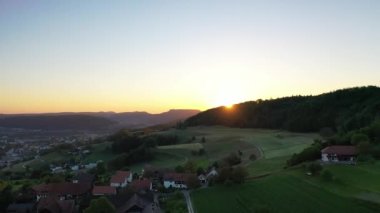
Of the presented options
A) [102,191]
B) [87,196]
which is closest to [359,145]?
[102,191]

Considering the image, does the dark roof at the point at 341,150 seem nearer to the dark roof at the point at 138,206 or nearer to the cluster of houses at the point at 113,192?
the cluster of houses at the point at 113,192

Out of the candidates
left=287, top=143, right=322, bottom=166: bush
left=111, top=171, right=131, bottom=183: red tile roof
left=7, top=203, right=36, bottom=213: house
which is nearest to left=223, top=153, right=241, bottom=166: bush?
left=287, top=143, right=322, bottom=166: bush

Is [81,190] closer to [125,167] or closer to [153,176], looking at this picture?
[153,176]

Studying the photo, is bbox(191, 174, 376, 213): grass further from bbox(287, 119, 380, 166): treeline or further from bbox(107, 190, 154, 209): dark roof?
bbox(287, 119, 380, 166): treeline

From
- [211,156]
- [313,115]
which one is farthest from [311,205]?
[313,115]

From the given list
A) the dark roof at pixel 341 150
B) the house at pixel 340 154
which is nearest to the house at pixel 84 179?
the house at pixel 340 154

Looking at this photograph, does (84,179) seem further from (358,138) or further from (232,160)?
(358,138)
